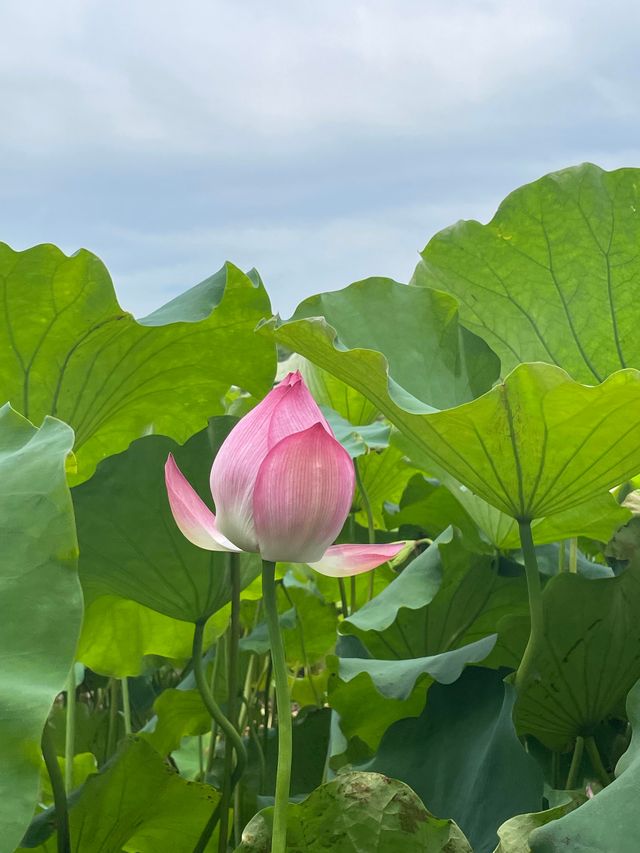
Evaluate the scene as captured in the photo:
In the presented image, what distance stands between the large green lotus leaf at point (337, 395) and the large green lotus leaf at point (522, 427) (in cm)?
40

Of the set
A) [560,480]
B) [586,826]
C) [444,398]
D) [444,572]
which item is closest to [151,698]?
[444,572]

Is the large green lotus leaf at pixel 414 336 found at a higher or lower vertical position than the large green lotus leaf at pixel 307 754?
higher

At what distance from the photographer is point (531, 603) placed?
57 centimetres

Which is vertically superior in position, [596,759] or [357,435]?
[357,435]

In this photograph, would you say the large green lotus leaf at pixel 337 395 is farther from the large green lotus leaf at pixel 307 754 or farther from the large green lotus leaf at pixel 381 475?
the large green lotus leaf at pixel 307 754

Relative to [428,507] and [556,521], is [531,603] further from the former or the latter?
[428,507]

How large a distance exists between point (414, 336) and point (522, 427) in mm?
186

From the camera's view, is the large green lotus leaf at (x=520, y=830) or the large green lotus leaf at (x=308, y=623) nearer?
the large green lotus leaf at (x=520, y=830)

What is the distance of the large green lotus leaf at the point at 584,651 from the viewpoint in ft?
2.13

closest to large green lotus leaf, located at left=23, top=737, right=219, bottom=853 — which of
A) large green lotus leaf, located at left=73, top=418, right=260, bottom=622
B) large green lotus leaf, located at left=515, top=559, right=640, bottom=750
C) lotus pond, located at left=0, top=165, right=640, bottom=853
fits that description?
→ lotus pond, located at left=0, top=165, right=640, bottom=853

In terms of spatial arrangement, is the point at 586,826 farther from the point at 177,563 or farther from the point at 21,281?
the point at 21,281

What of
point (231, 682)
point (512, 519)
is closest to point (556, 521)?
point (512, 519)

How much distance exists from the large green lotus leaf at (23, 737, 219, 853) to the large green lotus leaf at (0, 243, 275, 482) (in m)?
0.29

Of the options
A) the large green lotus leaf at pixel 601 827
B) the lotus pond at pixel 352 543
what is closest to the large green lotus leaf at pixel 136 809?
the lotus pond at pixel 352 543
